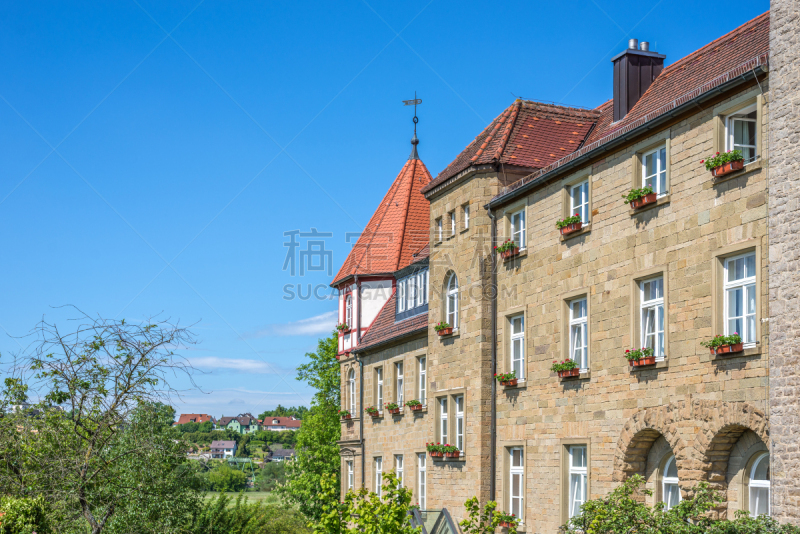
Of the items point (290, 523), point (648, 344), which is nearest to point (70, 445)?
point (648, 344)

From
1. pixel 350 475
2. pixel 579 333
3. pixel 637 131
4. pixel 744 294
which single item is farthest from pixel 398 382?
pixel 744 294

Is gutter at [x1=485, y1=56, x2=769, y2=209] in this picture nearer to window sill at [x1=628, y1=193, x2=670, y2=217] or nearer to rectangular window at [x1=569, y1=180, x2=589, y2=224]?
rectangular window at [x1=569, y1=180, x2=589, y2=224]

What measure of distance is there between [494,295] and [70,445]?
436 inches

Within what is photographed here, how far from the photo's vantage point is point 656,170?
17.3 meters

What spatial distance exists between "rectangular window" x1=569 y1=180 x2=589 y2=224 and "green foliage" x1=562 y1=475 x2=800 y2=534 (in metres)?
5.96

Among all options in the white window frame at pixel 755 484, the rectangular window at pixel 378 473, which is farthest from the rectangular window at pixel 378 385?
the white window frame at pixel 755 484

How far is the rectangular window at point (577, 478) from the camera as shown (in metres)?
19.0

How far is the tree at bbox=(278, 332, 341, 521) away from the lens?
4797cm

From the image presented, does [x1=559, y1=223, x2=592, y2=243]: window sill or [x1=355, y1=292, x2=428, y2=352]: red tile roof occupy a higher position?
[x1=559, y1=223, x2=592, y2=243]: window sill

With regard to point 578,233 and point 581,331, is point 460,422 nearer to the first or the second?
point 581,331

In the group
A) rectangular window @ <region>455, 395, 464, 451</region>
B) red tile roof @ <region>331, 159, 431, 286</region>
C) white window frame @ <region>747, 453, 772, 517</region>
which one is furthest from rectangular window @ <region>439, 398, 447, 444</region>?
red tile roof @ <region>331, 159, 431, 286</region>

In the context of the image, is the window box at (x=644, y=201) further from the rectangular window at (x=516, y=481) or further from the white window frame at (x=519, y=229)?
the rectangular window at (x=516, y=481)

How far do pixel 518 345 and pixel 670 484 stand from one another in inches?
246

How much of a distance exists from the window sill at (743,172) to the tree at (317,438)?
34.9 m
